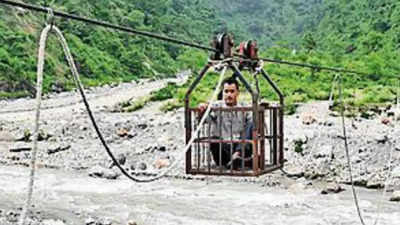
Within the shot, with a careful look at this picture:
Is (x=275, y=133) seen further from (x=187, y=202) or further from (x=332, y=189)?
(x=332, y=189)

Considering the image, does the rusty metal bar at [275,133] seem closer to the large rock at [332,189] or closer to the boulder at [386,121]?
the large rock at [332,189]

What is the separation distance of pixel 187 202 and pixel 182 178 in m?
1.75

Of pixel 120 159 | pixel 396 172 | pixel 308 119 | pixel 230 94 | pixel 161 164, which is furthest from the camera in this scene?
pixel 308 119

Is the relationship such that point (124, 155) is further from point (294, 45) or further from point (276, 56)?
point (294, 45)

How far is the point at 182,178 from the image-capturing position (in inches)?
445

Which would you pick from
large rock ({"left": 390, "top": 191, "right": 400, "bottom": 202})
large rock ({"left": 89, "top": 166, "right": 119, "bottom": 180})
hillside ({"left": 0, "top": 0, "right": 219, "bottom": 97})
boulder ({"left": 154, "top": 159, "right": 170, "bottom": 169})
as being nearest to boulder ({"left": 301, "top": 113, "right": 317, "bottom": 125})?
boulder ({"left": 154, "top": 159, "right": 170, "bottom": 169})

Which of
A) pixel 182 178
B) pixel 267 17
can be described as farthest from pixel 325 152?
pixel 267 17

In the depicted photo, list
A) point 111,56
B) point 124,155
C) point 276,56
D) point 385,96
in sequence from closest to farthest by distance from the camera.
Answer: point 124,155, point 385,96, point 276,56, point 111,56

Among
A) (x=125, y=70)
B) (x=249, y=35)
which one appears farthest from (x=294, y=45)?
(x=125, y=70)

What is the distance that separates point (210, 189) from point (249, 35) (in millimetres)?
47707

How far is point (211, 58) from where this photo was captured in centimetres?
425

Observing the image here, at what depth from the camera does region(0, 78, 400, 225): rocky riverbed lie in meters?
8.86

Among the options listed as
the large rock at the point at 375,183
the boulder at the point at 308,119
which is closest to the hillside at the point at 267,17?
the boulder at the point at 308,119

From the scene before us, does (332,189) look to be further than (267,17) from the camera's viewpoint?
No
